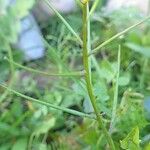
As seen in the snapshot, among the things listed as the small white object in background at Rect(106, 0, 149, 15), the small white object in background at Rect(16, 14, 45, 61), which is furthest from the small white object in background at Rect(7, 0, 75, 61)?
the small white object in background at Rect(106, 0, 149, 15)

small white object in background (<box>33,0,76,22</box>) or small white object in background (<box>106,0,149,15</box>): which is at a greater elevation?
small white object in background (<box>33,0,76,22</box>)

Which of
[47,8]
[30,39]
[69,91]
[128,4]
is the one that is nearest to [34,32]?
[30,39]

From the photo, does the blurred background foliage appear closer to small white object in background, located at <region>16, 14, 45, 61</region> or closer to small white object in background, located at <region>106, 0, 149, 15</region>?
small white object in background, located at <region>16, 14, 45, 61</region>

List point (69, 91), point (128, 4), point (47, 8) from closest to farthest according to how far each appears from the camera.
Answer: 1. point (69, 91)
2. point (128, 4)
3. point (47, 8)

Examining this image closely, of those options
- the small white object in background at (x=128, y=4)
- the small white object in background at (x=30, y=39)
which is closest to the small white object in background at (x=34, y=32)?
the small white object in background at (x=30, y=39)

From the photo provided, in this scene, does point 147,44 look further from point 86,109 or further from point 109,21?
point 86,109

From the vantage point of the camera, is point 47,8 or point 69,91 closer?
point 69,91

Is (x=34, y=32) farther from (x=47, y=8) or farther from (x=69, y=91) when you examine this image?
(x=69, y=91)

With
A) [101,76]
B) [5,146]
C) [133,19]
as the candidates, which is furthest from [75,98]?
[133,19]

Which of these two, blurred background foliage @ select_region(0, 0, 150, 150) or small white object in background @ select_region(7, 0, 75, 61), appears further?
small white object in background @ select_region(7, 0, 75, 61)
